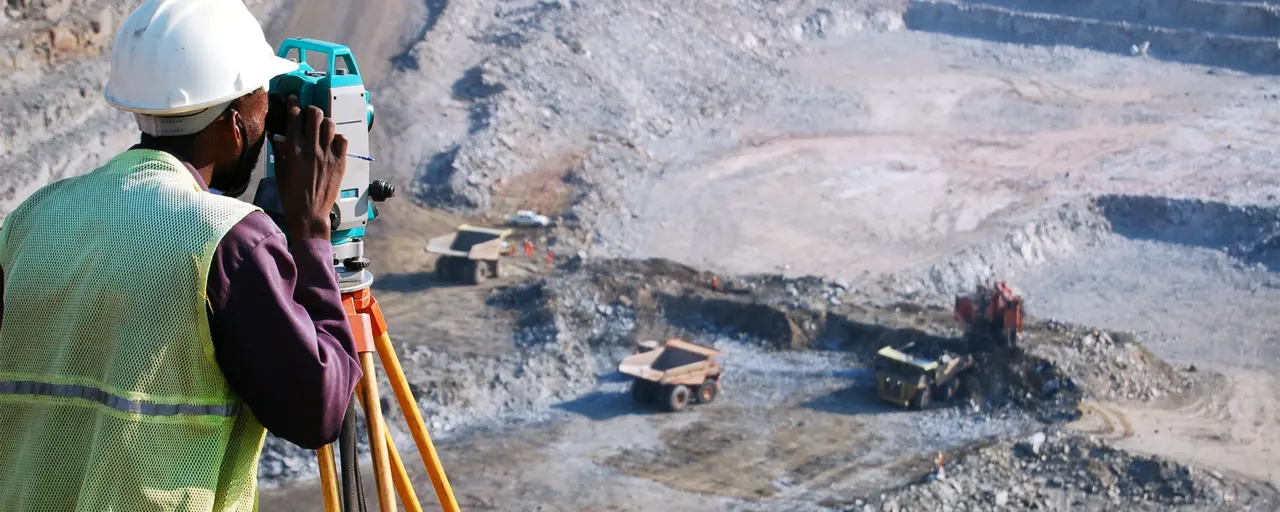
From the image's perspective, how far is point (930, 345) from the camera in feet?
47.1

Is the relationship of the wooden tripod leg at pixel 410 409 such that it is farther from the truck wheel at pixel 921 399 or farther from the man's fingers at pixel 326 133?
the truck wheel at pixel 921 399

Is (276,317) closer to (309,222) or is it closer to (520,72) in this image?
(309,222)

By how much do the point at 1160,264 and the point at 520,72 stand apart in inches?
469

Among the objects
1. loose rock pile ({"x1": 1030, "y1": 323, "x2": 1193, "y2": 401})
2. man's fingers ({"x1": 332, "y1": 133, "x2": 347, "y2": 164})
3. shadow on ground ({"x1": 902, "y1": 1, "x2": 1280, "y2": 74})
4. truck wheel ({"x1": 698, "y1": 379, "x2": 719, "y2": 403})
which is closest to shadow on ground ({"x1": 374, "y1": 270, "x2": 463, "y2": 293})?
truck wheel ({"x1": 698, "y1": 379, "x2": 719, "y2": 403})

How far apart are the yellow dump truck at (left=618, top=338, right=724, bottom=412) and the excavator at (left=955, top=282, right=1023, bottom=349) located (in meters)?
3.27

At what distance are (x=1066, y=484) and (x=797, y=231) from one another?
8836mm

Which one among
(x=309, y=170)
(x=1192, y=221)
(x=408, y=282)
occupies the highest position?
(x=309, y=170)

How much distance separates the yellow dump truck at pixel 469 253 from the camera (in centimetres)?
1617

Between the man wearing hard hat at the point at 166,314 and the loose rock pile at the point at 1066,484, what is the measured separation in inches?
355

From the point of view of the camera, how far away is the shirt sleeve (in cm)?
189

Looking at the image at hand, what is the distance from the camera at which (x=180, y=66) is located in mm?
2041

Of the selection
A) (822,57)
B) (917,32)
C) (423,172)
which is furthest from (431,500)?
(917,32)

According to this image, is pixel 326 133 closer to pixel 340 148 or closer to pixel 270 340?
pixel 340 148

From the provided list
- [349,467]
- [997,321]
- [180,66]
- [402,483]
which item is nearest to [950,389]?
[997,321]
